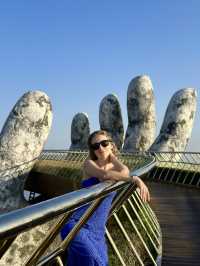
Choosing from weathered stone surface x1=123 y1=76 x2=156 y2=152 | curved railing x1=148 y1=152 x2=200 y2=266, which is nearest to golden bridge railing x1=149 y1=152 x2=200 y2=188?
curved railing x1=148 y1=152 x2=200 y2=266

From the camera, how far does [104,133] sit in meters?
3.34

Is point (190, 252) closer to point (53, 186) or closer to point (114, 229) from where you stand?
point (114, 229)

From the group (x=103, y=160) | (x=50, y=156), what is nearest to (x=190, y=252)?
(x=103, y=160)

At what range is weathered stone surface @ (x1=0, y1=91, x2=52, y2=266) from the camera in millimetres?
17422

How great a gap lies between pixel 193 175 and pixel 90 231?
1491 centimetres

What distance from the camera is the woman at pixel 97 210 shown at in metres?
2.80

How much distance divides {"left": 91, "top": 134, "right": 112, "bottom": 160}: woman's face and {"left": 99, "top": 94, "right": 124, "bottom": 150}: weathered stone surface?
30.9 m

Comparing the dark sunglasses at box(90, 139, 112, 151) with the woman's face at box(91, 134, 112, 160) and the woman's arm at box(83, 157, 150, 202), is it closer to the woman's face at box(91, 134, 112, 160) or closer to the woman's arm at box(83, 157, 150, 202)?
the woman's face at box(91, 134, 112, 160)

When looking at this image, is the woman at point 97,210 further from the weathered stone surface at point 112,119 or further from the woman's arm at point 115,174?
the weathered stone surface at point 112,119

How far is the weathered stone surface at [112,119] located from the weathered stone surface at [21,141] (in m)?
15.3

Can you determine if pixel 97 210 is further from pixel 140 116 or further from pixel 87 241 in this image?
pixel 140 116

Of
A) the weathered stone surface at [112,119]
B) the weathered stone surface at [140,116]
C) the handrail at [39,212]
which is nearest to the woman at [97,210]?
the handrail at [39,212]

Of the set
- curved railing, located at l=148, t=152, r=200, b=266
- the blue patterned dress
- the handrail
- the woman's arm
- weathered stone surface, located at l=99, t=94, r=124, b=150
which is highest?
the handrail

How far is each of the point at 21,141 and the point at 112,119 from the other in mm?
16831
